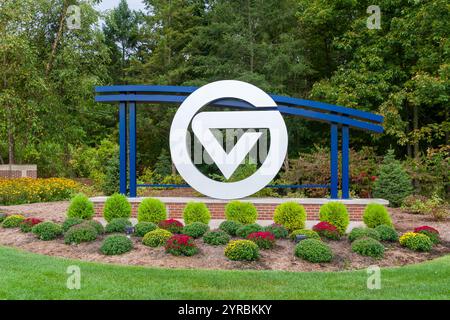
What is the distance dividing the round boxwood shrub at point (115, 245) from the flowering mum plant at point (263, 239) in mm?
2127

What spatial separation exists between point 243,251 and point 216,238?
99 centimetres

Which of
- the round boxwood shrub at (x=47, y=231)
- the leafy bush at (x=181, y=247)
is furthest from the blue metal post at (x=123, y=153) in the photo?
the leafy bush at (x=181, y=247)

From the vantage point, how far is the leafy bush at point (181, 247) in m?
8.70

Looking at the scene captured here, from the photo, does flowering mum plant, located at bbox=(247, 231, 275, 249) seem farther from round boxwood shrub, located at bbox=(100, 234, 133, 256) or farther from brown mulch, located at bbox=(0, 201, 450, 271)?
round boxwood shrub, located at bbox=(100, 234, 133, 256)

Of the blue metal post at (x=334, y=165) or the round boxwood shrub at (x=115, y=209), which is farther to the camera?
the blue metal post at (x=334, y=165)

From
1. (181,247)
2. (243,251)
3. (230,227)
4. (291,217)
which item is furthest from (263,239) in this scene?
(291,217)

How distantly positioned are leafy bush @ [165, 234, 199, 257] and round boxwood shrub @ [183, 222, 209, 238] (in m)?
1.00

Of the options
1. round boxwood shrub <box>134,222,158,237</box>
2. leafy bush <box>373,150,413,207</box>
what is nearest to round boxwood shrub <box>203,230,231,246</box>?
round boxwood shrub <box>134,222,158,237</box>

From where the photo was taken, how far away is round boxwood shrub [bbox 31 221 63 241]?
32.9 ft

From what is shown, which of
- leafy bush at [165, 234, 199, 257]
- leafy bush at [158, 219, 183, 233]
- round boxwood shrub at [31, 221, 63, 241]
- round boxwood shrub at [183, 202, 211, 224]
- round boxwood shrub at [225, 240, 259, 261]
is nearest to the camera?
round boxwood shrub at [225, 240, 259, 261]

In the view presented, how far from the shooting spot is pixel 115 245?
8992 mm

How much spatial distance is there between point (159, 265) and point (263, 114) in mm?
5463

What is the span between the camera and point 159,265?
826 cm

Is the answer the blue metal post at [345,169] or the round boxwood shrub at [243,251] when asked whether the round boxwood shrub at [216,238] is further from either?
the blue metal post at [345,169]
